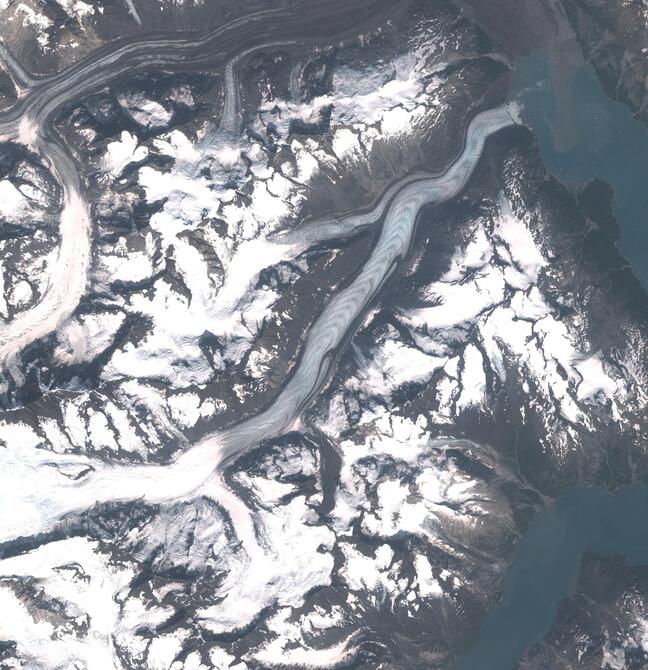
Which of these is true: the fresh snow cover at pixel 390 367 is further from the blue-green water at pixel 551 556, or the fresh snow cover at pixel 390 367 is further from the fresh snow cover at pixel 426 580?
the blue-green water at pixel 551 556

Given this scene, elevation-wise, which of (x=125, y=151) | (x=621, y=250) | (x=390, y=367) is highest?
(x=125, y=151)

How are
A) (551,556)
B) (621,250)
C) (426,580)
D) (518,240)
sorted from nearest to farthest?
(518,240) → (426,580) → (621,250) → (551,556)

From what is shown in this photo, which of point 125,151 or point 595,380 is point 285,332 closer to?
point 125,151

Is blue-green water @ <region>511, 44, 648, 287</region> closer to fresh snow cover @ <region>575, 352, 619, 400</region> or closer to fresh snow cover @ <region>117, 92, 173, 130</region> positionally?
fresh snow cover @ <region>575, 352, 619, 400</region>

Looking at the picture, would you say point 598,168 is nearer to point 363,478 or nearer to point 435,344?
point 435,344

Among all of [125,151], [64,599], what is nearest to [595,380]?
[125,151]

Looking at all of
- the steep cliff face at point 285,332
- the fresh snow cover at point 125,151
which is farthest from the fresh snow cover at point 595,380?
the fresh snow cover at point 125,151
